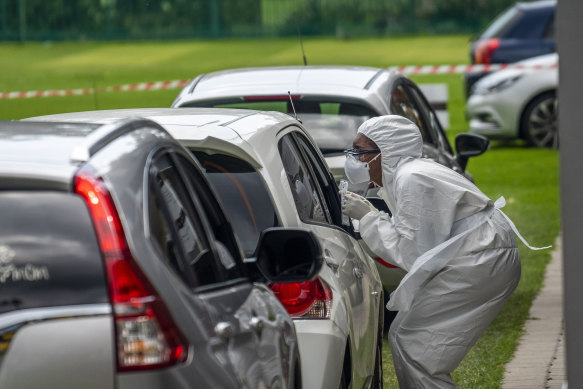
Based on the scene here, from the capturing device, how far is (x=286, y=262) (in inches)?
160

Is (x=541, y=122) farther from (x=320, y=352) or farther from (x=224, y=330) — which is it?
(x=224, y=330)

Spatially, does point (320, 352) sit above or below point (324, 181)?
below

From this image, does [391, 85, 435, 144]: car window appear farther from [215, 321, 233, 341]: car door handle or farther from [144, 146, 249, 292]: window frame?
[215, 321, 233, 341]: car door handle

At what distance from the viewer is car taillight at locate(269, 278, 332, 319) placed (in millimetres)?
4867

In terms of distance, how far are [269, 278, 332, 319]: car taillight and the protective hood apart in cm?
136

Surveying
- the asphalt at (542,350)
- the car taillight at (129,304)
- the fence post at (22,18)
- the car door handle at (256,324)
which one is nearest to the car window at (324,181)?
the asphalt at (542,350)

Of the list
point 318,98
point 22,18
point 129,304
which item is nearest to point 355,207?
point 318,98

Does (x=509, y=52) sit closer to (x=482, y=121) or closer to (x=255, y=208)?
(x=482, y=121)

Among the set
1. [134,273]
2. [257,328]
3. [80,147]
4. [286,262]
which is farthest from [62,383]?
[286,262]

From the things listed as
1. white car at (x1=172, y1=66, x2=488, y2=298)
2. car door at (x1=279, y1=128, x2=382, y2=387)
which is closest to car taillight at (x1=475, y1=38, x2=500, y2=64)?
white car at (x1=172, y1=66, x2=488, y2=298)

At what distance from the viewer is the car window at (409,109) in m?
9.08

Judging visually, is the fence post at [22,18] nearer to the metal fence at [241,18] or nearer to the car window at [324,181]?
the metal fence at [241,18]

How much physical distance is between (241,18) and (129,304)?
38.3 metres

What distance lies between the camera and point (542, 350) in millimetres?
8180
